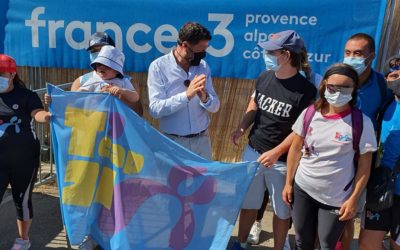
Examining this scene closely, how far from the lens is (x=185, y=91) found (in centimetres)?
327

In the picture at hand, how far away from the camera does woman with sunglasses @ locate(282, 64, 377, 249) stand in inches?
105

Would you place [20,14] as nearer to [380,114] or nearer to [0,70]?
[0,70]

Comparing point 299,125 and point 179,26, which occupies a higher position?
point 179,26

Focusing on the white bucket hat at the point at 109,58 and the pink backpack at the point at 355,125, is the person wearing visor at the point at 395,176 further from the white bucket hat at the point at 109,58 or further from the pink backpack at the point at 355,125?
the white bucket hat at the point at 109,58

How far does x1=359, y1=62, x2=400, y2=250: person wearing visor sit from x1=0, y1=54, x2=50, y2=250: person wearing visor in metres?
2.47

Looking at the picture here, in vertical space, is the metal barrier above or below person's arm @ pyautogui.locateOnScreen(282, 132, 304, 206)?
below

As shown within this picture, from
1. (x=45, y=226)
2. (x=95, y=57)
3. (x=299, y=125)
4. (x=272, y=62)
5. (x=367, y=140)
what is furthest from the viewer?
(x=45, y=226)

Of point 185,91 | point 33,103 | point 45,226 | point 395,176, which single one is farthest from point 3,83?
point 395,176

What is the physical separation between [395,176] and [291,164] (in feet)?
2.28

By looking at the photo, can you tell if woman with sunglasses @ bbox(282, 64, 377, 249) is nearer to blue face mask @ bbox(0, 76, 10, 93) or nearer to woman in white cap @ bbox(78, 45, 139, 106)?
woman in white cap @ bbox(78, 45, 139, 106)

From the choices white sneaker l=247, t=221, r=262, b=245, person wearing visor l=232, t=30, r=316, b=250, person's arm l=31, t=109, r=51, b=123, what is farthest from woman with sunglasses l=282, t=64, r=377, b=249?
person's arm l=31, t=109, r=51, b=123

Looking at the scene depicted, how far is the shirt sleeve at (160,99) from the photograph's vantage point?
317 centimetres

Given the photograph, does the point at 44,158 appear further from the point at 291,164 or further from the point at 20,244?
the point at 291,164

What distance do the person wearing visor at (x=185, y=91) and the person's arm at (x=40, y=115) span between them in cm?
78
